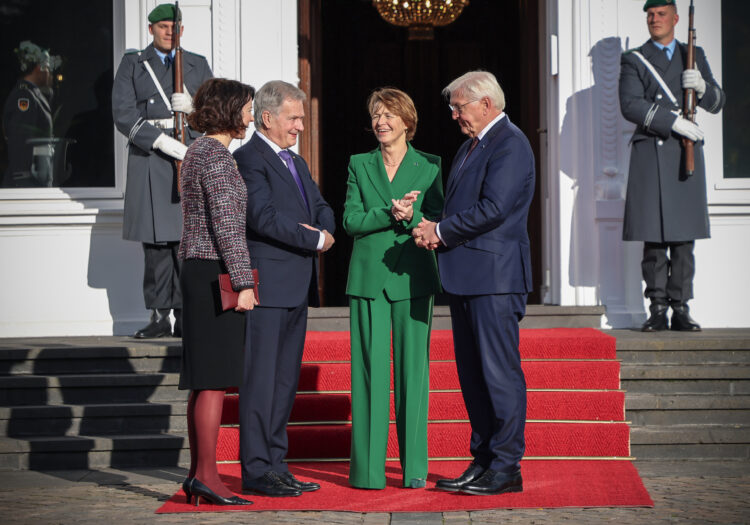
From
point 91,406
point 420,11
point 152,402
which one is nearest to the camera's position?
point 91,406

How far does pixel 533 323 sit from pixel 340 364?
1641 millimetres

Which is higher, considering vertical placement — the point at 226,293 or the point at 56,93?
the point at 56,93

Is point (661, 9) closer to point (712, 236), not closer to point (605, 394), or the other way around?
point (712, 236)

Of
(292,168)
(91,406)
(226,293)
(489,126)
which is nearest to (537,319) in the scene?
(489,126)

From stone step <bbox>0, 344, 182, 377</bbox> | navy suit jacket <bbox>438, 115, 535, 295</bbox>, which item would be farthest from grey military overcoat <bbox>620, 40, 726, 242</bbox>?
stone step <bbox>0, 344, 182, 377</bbox>

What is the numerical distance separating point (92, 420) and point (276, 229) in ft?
6.68

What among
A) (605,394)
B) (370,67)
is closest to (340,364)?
(605,394)

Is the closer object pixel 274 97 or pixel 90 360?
pixel 274 97

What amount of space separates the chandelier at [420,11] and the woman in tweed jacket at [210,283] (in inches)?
191

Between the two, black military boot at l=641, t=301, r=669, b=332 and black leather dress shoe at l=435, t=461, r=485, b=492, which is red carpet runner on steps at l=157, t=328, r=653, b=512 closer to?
black leather dress shoe at l=435, t=461, r=485, b=492

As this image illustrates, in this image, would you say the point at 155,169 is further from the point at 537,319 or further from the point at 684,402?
the point at 684,402

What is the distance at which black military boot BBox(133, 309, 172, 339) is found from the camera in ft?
24.7

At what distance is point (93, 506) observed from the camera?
5.09 meters

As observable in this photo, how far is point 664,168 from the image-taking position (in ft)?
24.7
